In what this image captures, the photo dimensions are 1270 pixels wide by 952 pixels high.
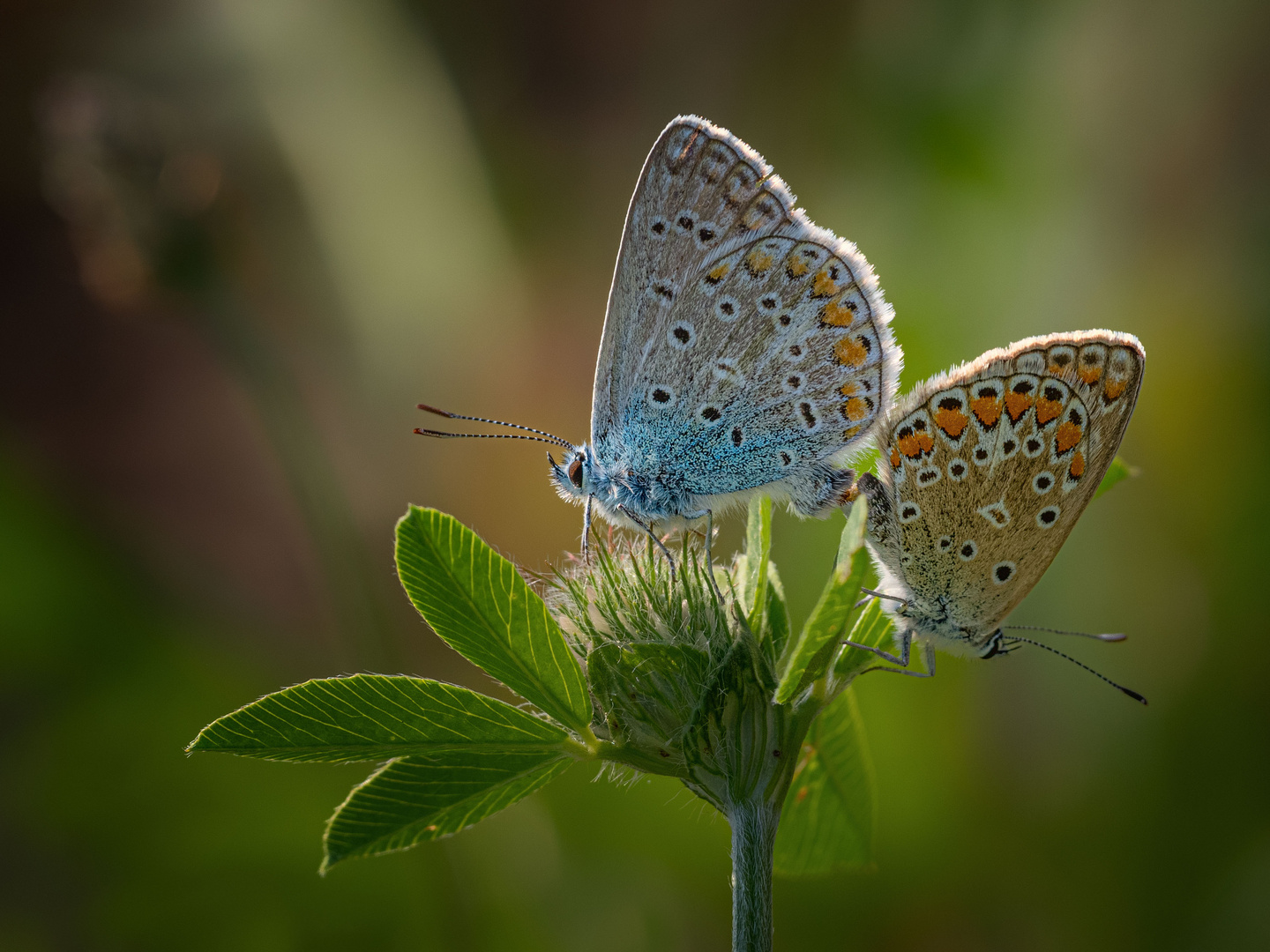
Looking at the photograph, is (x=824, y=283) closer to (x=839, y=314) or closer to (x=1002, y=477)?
(x=839, y=314)

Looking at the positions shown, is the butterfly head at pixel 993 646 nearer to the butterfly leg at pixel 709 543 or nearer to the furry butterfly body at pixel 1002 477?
the furry butterfly body at pixel 1002 477

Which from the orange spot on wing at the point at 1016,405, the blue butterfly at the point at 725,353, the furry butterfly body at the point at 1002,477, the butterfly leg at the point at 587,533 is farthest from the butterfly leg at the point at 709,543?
the orange spot on wing at the point at 1016,405

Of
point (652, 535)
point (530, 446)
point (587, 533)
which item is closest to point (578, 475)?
point (587, 533)

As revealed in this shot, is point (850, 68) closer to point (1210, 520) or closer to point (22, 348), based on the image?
point (1210, 520)

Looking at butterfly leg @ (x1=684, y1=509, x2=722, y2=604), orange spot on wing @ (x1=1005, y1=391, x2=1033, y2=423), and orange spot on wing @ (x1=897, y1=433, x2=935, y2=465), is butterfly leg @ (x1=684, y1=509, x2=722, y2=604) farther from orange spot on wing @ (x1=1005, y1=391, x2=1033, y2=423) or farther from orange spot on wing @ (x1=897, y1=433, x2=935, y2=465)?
orange spot on wing @ (x1=1005, y1=391, x2=1033, y2=423)

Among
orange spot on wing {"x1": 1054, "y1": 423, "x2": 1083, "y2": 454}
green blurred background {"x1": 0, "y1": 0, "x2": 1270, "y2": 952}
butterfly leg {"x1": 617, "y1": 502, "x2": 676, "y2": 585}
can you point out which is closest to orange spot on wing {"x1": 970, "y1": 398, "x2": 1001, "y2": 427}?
orange spot on wing {"x1": 1054, "y1": 423, "x2": 1083, "y2": 454}

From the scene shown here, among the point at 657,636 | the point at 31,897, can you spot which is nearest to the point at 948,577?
the point at 657,636

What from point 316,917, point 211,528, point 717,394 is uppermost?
point 717,394
